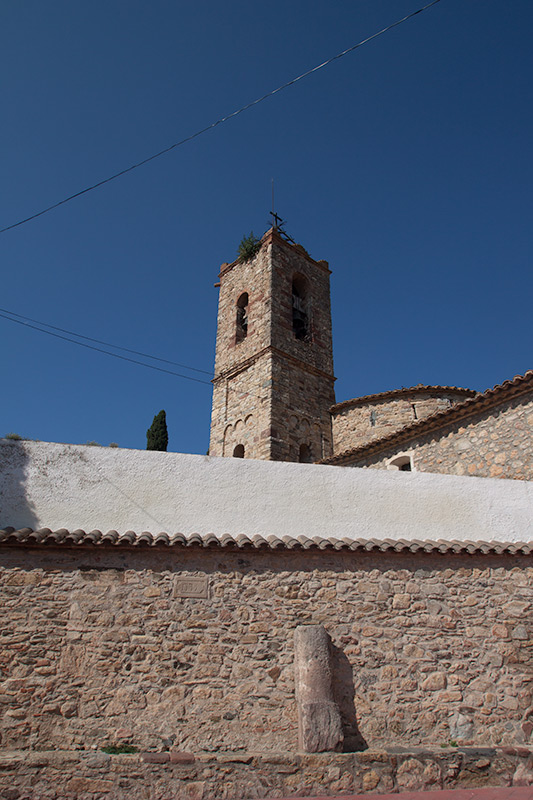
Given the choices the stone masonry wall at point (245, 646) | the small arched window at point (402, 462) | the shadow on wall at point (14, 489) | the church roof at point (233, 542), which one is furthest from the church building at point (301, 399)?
the shadow on wall at point (14, 489)

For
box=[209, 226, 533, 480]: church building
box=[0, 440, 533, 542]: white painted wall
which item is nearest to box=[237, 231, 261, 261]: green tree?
box=[209, 226, 533, 480]: church building

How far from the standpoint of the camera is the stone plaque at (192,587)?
657cm

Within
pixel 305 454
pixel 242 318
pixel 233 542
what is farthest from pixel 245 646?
pixel 242 318

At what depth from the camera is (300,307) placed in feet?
63.5

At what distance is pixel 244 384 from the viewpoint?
56.5ft

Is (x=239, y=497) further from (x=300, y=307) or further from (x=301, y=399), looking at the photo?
(x=300, y=307)

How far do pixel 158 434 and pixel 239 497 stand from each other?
14.0m

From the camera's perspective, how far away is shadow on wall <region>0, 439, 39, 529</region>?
682 cm

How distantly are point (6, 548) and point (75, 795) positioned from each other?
273 centimetres

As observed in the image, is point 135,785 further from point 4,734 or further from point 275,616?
point 275,616

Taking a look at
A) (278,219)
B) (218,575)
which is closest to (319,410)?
(278,219)

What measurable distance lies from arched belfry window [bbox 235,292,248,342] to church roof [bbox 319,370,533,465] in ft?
21.9

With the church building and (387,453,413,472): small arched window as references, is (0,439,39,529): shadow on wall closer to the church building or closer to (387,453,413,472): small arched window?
the church building

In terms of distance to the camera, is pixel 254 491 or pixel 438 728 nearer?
pixel 438 728
